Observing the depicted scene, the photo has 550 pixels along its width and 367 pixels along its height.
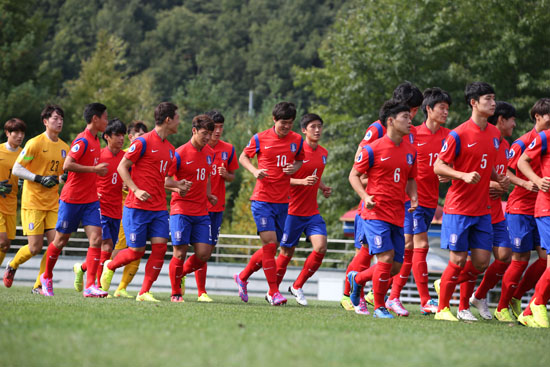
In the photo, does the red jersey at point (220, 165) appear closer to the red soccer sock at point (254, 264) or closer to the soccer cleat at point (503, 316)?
the red soccer sock at point (254, 264)

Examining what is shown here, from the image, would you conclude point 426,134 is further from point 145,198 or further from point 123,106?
point 123,106

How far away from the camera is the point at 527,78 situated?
28641mm

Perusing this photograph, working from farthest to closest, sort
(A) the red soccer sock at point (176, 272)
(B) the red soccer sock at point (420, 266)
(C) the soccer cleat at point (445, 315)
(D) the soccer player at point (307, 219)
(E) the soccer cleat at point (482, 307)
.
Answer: (D) the soccer player at point (307, 219)
(A) the red soccer sock at point (176, 272)
(E) the soccer cleat at point (482, 307)
(B) the red soccer sock at point (420, 266)
(C) the soccer cleat at point (445, 315)

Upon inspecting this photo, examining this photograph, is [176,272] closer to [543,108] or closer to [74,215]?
[74,215]

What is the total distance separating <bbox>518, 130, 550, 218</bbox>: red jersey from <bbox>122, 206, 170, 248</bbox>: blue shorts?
4.87 metres

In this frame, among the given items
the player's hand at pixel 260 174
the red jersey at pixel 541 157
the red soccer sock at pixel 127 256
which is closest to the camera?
the red jersey at pixel 541 157

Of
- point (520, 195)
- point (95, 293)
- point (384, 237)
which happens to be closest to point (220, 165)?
point (95, 293)

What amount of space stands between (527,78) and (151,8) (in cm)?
7573

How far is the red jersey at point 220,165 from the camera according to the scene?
40.2 ft

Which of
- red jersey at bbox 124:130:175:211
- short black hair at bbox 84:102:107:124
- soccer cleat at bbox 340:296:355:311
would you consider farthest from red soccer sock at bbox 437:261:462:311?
short black hair at bbox 84:102:107:124

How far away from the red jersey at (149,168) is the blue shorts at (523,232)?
15.4 feet

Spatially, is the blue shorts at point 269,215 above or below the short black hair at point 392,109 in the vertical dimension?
below

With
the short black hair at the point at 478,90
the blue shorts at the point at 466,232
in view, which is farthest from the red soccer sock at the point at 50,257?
the short black hair at the point at 478,90

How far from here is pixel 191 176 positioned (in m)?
11.0
